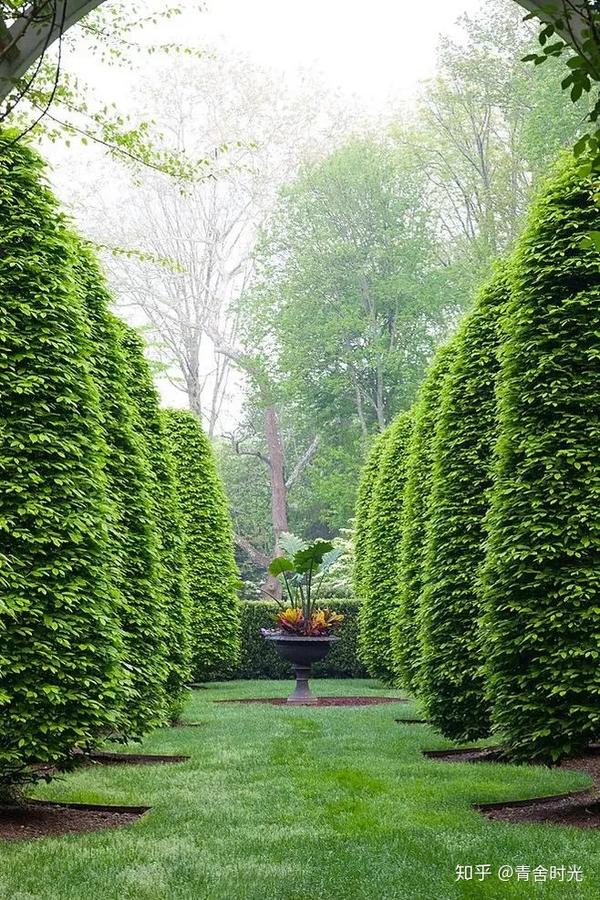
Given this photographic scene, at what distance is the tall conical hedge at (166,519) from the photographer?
10164mm

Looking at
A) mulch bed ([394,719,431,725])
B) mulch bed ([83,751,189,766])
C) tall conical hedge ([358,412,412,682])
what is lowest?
mulch bed ([394,719,431,725])

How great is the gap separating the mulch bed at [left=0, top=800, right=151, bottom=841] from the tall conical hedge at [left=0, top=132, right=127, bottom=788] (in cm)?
28

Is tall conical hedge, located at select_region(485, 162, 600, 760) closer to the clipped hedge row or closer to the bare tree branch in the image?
the clipped hedge row

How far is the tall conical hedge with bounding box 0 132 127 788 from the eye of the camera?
19.3 feet

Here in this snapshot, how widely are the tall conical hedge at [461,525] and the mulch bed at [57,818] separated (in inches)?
120

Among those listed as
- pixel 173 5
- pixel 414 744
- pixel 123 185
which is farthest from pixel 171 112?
pixel 414 744

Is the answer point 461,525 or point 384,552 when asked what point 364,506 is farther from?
point 461,525

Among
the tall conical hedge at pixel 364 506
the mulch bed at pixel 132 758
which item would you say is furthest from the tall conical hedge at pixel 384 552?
the mulch bed at pixel 132 758

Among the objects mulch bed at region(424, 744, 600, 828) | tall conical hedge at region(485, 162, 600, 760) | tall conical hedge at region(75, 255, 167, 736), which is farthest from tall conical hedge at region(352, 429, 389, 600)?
tall conical hedge at region(485, 162, 600, 760)

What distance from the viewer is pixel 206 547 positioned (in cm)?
1656

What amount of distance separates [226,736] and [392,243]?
65.6ft

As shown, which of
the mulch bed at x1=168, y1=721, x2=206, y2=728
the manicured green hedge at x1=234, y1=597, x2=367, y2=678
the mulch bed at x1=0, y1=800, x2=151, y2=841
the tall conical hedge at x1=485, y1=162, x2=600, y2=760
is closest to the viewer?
the mulch bed at x1=0, y1=800, x2=151, y2=841

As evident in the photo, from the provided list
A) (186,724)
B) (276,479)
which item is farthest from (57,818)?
(276,479)

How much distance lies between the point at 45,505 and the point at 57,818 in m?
2.00
